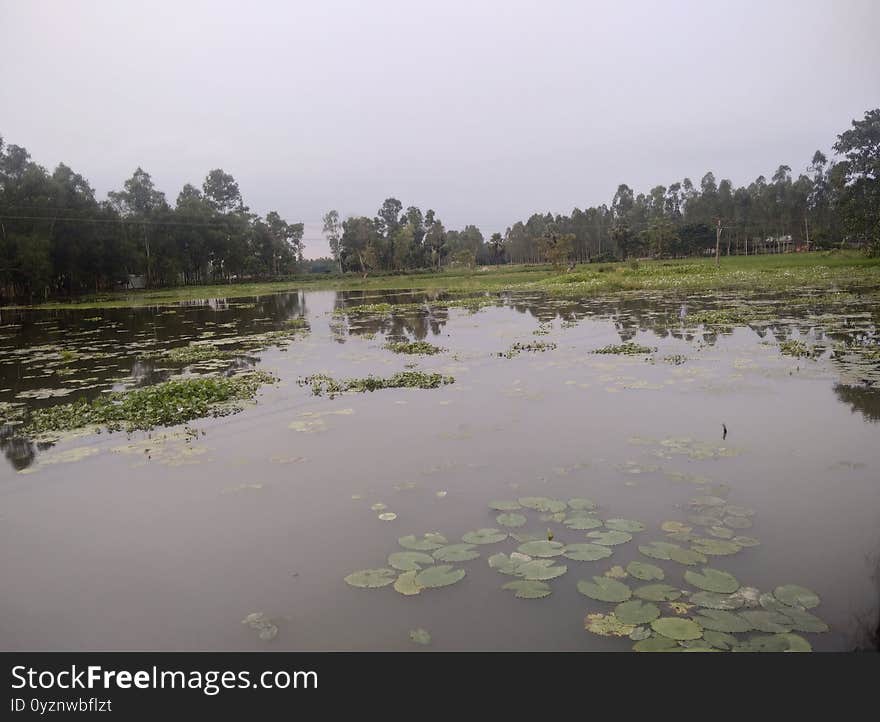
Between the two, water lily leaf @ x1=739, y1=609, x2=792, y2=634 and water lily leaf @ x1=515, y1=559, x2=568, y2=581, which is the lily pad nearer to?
water lily leaf @ x1=515, y1=559, x2=568, y2=581

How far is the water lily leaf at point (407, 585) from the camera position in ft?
14.9

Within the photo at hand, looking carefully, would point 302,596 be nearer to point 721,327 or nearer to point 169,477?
point 169,477

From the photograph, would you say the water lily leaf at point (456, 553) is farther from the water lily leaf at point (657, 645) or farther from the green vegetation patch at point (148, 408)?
the green vegetation patch at point (148, 408)

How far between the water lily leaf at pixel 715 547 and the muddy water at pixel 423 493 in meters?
0.10

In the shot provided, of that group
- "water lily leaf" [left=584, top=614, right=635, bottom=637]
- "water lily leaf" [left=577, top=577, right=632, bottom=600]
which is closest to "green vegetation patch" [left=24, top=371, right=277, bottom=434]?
"water lily leaf" [left=577, top=577, right=632, bottom=600]

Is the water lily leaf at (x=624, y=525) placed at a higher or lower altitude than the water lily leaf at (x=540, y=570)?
higher

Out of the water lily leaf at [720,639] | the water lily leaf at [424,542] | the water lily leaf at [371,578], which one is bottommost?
the water lily leaf at [371,578]

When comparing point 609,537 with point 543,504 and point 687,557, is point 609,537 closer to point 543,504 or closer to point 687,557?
point 687,557

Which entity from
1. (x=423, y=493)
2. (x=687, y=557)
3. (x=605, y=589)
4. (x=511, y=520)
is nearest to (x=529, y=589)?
(x=605, y=589)

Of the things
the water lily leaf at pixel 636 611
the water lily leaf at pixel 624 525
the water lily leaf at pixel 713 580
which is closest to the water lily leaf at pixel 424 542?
the water lily leaf at pixel 624 525

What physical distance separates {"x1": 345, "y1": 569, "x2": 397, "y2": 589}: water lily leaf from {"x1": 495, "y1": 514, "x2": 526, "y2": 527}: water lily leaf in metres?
1.25

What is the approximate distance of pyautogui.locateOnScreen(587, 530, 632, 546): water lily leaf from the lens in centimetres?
506

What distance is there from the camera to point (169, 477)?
24.3 feet

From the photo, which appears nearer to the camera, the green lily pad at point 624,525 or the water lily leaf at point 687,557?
the water lily leaf at point 687,557
